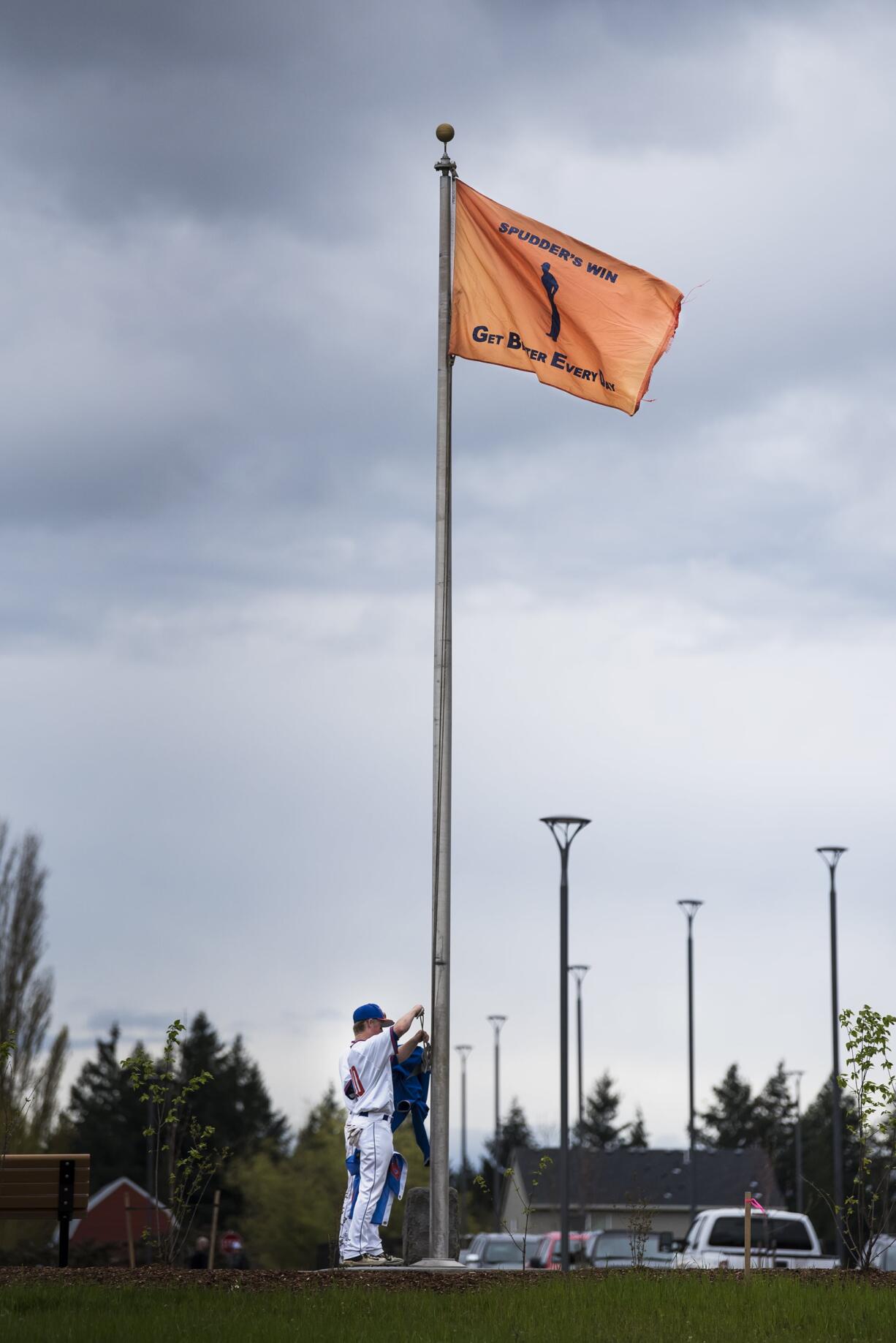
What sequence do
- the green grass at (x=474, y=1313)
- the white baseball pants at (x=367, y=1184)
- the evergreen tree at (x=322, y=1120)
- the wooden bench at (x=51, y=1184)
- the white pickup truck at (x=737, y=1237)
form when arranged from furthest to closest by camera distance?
the evergreen tree at (x=322, y=1120)
the white pickup truck at (x=737, y=1237)
the wooden bench at (x=51, y=1184)
the white baseball pants at (x=367, y=1184)
the green grass at (x=474, y=1313)

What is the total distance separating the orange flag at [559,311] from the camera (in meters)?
14.4

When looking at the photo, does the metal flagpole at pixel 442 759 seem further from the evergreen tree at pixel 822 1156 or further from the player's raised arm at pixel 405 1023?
the evergreen tree at pixel 822 1156

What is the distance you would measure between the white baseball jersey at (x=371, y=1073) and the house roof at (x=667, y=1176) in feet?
213

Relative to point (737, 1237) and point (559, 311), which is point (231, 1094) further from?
point (559, 311)

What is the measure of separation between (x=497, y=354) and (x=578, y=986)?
4341cm

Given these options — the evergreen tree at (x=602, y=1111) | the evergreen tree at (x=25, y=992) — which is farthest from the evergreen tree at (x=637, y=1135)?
the evergreen tree at (x=25, y=992)

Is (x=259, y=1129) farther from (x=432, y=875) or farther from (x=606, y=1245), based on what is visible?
(x=432, y=875)

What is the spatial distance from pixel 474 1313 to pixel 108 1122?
268ft

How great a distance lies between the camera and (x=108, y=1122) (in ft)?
289

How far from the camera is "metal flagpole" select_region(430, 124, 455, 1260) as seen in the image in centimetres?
1292

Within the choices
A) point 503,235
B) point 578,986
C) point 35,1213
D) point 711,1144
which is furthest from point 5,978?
point 711,1144

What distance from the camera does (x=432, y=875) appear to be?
537 inches

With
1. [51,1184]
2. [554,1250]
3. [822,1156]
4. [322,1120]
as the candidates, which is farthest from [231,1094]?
[51,1184]

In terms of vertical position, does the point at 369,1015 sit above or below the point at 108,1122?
above
